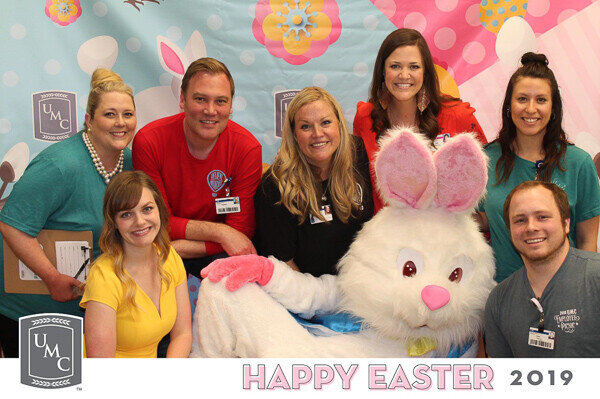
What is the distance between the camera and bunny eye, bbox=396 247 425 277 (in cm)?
181

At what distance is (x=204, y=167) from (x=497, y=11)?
156 cm

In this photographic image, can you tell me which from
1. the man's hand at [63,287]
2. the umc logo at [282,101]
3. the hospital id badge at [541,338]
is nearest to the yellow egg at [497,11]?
the umc logo at [282,101]

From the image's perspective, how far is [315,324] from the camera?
2037mm

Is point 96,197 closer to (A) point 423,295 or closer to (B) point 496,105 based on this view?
(A) point 423,295

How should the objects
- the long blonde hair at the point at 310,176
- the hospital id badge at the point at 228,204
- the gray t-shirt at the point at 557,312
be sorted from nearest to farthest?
the gray t-shirt at the point at 557,312 → the long blonde hair at the point at 310,176 → the hospital id badge at the point at 228,204

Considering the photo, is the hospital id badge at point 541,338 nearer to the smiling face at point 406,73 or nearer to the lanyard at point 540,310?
the lanyard at point 540,310

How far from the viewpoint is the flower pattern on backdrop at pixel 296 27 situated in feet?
9.47

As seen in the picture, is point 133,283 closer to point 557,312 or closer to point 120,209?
point 120,209

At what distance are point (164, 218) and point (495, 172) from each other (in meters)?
1.20

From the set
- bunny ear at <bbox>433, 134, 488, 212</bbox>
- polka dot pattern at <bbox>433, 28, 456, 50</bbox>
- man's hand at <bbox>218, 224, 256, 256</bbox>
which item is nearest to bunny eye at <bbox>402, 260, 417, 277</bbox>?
bunny ear at <bbox>433, 134, 488, 212</bbox>

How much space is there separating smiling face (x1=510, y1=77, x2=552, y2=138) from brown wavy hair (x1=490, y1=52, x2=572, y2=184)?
0.03 meters

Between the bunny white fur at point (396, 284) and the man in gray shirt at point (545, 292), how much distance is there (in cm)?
9

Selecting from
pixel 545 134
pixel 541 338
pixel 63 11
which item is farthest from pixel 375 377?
pixel 63 11

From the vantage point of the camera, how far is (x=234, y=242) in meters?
2.26
